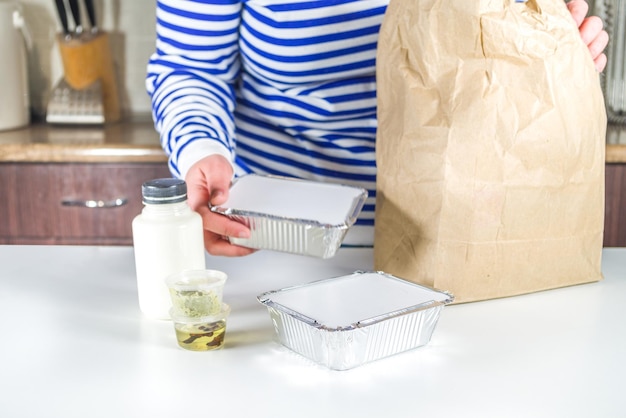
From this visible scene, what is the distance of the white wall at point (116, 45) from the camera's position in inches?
86.7

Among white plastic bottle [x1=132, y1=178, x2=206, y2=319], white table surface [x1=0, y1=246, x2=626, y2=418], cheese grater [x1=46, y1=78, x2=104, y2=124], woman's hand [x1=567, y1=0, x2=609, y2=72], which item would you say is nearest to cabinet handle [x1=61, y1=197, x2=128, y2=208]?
cheese grater [x1=46, y1=78, x2=104, y2=124]

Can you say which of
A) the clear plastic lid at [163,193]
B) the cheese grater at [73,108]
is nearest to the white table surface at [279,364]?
the clear plastic lid at [163,193]

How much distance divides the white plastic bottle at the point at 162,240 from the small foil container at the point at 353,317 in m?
0.12

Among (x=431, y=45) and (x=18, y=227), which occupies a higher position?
(x=431, y=45)

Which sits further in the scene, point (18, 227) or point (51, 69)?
point (51, 69)

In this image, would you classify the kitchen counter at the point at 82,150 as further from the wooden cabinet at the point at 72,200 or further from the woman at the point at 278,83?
the woman at the point at 278,83

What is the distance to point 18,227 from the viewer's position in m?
1.87

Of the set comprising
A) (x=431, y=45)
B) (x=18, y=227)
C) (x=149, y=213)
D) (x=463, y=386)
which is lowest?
(x=18, y=227)

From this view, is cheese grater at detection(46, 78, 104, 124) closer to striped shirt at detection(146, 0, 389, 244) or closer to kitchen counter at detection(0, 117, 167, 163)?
kitchen counter at detection(0, 117, 167, 163)

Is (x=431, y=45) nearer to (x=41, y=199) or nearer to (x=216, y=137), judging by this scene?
(x=216, y=137)

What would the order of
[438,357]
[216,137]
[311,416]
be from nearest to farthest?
[311,416] → [438,357] → [216,137]

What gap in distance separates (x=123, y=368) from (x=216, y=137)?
1.45ft

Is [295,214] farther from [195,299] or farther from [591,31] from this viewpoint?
[591,31]

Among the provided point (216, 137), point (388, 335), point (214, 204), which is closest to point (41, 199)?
point (216, 137)
